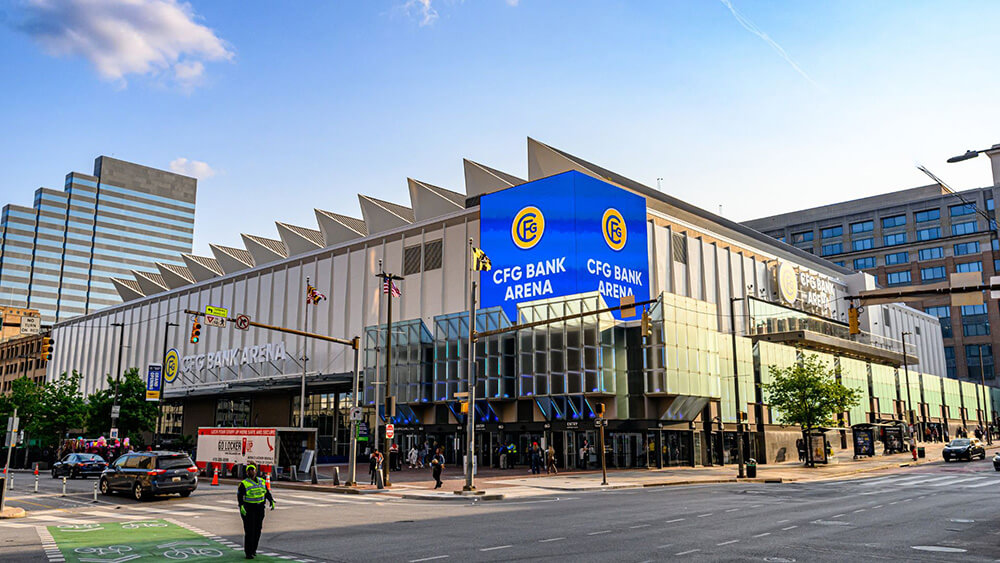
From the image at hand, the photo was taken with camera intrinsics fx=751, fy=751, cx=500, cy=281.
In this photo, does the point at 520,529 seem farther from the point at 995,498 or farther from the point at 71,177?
the point at 71,177

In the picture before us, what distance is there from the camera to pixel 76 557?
13820mm

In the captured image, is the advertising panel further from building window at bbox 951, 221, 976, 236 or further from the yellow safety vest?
building window at bbox 951, 221, 976, 236

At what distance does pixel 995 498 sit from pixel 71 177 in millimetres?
197828

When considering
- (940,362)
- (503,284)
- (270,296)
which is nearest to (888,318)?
(940,362)

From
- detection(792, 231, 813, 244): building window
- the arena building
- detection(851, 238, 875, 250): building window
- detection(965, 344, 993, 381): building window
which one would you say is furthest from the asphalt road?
detection(792, 231, 813, 244): building window

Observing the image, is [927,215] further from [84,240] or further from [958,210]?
[84,240]

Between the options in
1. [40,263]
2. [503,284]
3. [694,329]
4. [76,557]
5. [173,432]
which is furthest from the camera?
[40,263]

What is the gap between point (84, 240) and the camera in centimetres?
18075

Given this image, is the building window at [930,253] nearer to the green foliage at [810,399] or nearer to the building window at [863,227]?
the building window at [863,227]

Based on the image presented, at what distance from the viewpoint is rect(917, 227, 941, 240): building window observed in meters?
126

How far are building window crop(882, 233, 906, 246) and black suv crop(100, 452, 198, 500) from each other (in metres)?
130

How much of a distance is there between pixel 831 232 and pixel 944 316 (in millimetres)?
24021

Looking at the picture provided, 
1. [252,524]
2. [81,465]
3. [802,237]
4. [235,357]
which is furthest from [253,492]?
[802,237]

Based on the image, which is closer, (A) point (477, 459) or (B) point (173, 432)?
(A) point (477, 459)
